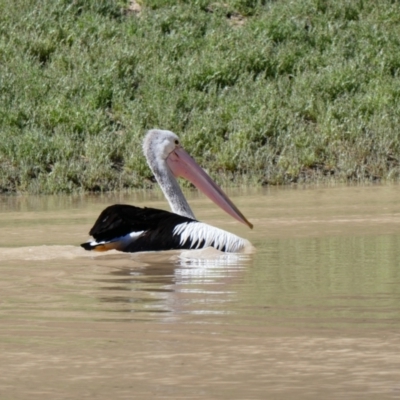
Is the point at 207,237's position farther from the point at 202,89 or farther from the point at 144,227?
the point at 202,89

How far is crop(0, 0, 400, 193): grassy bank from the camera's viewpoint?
15461mm

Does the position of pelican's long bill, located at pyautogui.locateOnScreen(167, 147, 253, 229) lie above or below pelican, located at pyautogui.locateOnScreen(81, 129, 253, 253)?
above

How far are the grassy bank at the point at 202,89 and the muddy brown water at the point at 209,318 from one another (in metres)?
5.96

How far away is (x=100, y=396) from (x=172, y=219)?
4205 mm

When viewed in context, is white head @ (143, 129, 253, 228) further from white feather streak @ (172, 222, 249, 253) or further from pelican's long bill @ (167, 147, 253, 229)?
white feather streak @ (172, 222, 249, 253)

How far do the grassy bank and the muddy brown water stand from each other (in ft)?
19.5

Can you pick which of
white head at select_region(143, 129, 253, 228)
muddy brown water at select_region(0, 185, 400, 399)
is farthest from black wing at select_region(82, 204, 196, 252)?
white head at select_region(143, 129, 253, 228)

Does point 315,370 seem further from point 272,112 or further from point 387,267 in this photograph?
point 272,112

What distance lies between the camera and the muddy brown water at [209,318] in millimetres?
4055

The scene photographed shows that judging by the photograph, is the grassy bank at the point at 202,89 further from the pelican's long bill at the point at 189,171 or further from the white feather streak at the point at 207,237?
the white feather streak at the point at 207,237

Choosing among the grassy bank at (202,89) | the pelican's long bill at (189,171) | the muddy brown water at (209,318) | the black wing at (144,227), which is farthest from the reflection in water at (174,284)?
the grassy bank at (202,89)

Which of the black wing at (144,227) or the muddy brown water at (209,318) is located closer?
the muddy brown water at (209,318)

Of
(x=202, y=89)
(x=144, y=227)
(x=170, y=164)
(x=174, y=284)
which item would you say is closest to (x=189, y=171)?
(x=170, y=164)

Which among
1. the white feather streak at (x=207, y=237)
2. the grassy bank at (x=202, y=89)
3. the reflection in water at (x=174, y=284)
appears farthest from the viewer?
the grassy bank at (x=202, y=89)
